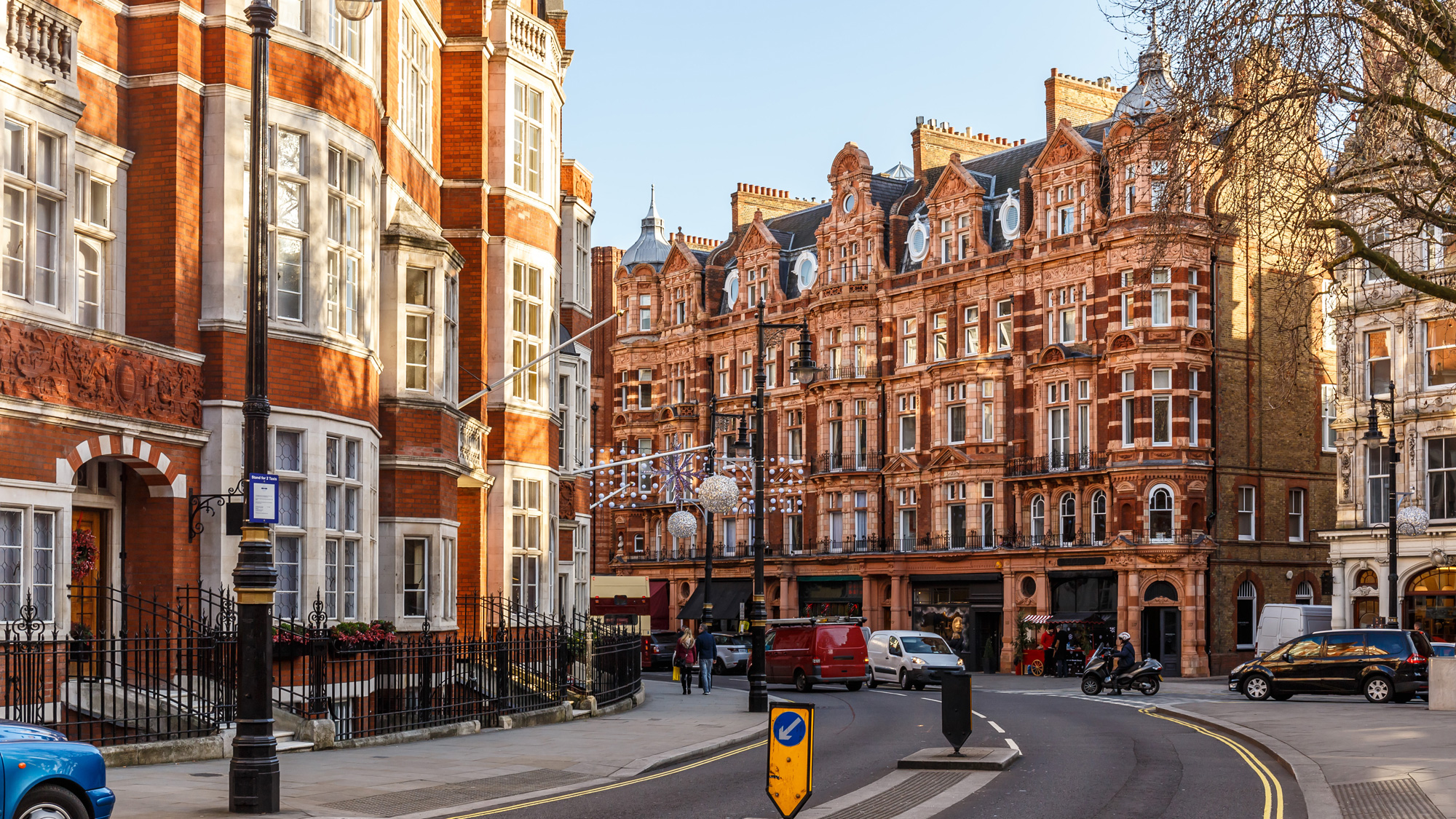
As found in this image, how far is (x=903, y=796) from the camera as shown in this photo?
651 inches

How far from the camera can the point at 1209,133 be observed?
53.8ft

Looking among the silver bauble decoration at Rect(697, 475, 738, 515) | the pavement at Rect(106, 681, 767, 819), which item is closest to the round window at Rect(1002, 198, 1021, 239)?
the silver bauble decoration at Rect(697, 475, 738, 515)

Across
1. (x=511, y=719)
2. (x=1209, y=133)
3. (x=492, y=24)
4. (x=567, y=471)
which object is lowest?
(x=511, y=719)

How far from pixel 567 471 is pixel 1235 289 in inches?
1168

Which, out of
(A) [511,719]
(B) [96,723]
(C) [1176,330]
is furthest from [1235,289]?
(B) [96,723]

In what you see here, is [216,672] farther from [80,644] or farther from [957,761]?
[957,761]

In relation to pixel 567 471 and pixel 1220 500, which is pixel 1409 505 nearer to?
pixel 1220 500

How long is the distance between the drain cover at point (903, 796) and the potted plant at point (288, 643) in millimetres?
7499

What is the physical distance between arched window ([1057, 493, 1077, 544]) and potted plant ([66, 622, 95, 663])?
44.5m

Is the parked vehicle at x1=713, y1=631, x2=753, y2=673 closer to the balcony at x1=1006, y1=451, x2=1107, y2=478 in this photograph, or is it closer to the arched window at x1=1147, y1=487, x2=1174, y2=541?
the balcony at x1=1006, y1=451, x2=1107, y2=478

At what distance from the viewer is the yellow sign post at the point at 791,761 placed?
490 inches

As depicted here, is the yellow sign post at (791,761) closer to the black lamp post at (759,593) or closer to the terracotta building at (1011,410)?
the black lamp post at (759,593)

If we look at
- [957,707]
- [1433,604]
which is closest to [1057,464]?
[1433,604]

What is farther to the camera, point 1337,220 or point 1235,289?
point 1235,289
